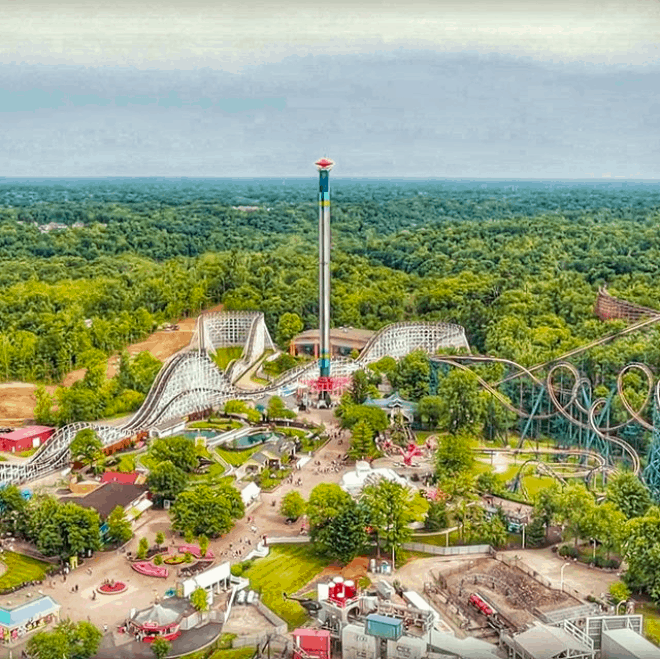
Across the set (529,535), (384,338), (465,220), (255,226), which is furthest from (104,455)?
(465,220)

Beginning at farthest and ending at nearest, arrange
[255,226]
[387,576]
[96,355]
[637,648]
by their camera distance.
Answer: [255,226]
[96,355]
[387,576]
[637,648]

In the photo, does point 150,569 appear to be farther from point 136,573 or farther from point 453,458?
point 453,458

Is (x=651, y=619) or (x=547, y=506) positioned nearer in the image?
(x=651, y=619)

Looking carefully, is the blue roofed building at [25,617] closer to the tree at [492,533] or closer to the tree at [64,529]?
the tree at [64,529]

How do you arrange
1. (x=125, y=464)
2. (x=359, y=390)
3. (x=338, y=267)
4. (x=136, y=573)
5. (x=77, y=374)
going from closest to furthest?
→ (x=136, y=573)
(x=125, y=464)
(x=359, y=390)
(x=77, y=374)
(x=338, y=267)

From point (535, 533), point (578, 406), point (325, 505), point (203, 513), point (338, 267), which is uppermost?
point (338, 267)

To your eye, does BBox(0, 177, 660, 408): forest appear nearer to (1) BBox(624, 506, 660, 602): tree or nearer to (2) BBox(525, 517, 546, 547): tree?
(2) BBox(525, 517, 546, 547): tree

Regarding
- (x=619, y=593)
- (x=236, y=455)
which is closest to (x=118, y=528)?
(x=236, y=455)

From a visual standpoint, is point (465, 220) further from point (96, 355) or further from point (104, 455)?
point (104, 455)

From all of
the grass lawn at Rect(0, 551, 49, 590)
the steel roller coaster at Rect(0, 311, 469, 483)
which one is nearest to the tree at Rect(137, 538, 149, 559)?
the grass lawn at Rect(0, 551, 49, 590)
